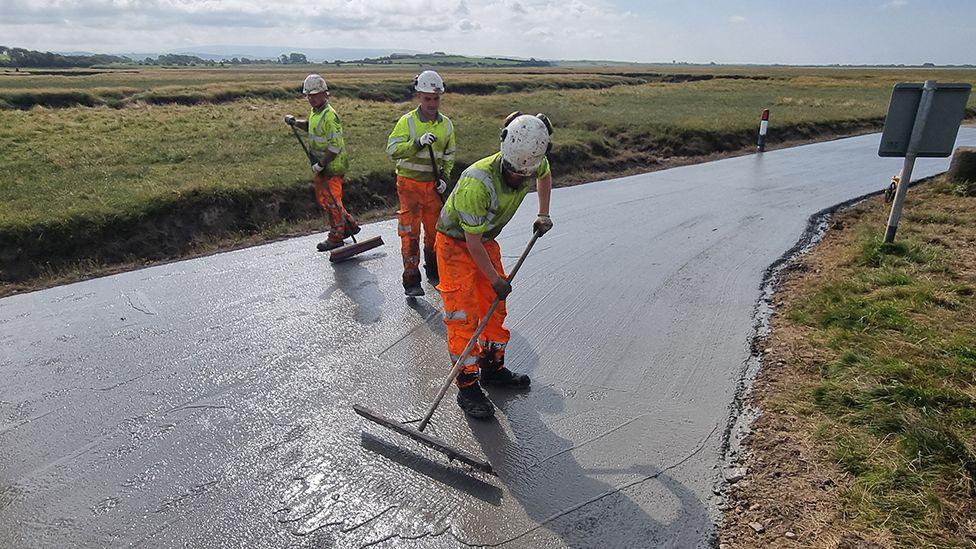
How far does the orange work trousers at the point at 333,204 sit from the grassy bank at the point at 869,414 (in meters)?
4.51

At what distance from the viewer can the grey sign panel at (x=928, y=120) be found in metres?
5.54

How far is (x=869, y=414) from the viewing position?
3.38 meters

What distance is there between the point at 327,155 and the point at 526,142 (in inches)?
154

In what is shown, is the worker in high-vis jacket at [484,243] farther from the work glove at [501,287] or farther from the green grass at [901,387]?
the green grass at [901,387]

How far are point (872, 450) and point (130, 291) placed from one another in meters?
5.87

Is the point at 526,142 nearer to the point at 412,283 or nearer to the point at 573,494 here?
the point at 573,494

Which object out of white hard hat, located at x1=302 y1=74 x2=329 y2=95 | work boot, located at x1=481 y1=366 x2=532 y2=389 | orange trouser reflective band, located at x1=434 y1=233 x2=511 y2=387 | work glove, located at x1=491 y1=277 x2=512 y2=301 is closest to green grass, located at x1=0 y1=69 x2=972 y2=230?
white hard hat, located at x1=302 y1=74 x2=329 y2=95

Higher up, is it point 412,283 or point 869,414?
point 869,414

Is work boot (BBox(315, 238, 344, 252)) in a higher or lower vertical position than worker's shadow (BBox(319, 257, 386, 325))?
higher

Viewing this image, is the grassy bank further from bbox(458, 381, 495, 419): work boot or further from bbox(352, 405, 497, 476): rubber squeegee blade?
bbox(458, 381, 495, 419): work boot

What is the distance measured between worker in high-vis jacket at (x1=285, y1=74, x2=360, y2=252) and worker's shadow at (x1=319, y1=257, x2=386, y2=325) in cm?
46

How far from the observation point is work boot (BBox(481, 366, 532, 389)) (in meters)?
4.03

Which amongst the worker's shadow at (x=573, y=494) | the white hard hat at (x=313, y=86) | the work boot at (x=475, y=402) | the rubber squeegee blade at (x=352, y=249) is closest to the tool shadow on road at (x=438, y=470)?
the worker's shadow at (x=573, y=494)

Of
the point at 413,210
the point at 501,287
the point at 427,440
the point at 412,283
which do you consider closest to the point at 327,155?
the point at 413,210
